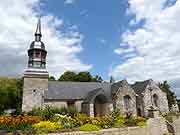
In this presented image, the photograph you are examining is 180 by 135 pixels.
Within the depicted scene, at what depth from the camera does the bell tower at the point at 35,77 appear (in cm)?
2825

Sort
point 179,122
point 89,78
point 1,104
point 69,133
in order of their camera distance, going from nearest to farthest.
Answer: point 69,133 → point 179,122 → point 1,104 → point 89,78

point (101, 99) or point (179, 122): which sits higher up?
point (101, 99)

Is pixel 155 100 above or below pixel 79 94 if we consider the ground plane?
below

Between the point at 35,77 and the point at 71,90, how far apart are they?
20.3ft

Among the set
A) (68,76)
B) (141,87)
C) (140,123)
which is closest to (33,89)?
(140,123)

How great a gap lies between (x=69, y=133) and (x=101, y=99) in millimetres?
17995

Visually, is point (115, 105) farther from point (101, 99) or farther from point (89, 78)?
point (89, 78)

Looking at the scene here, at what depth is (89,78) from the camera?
48.5 m

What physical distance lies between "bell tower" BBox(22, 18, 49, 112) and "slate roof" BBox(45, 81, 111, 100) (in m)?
1.27

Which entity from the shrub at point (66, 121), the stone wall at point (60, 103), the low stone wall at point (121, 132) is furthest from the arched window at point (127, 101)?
the shrub at point (66, 121)

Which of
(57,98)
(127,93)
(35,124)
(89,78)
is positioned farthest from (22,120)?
(89,78)

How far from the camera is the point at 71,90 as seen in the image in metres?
32.4

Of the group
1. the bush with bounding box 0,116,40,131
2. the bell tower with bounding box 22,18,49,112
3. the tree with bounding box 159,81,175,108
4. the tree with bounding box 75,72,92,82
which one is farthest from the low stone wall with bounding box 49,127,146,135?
the tree with bounding box 75,72,92,82

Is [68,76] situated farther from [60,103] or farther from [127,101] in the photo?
[127,101]
